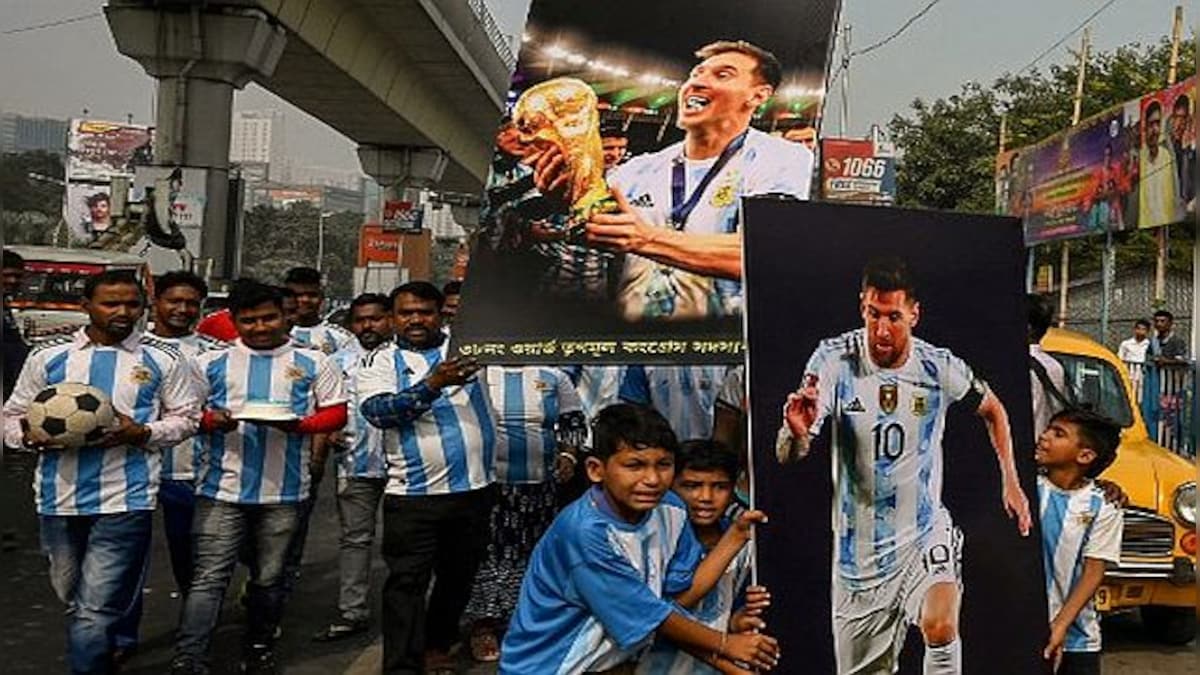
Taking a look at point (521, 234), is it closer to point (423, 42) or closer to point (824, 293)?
point (824, 293)

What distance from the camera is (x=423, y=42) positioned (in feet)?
81.4

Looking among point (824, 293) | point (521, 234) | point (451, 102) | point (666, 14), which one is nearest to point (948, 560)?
point (824, 293)

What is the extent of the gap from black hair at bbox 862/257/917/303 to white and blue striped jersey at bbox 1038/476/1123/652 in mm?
1115

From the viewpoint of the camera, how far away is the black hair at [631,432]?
321 centimetres

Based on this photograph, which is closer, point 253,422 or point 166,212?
point 253,422

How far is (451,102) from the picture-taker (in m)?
32.3

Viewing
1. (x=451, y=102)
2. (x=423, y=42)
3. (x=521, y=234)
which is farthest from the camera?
(x=451, y=102)

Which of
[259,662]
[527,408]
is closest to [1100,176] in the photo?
[527,408]

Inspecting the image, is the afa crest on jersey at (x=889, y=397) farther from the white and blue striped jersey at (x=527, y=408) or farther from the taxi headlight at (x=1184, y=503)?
the taxi headlight at (x=1184, y=503)

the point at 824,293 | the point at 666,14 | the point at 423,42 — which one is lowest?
the point at 824,293

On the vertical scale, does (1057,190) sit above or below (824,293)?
above

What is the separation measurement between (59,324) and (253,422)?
530 inches

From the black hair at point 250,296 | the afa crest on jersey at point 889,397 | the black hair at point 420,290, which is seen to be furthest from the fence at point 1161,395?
the afa crest on jersey at point 889,397

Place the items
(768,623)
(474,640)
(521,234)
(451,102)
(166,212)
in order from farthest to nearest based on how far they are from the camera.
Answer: (451,102) < (166,212) < (474,640) < (521,234) < (768,623)
